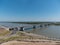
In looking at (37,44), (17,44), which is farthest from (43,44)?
(17,44)

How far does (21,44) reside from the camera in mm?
18109

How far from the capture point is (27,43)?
18.5 m

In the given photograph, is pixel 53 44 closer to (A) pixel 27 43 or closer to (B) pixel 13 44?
(A) pixel 27 43

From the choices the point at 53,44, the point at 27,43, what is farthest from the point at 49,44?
the point at 27,43

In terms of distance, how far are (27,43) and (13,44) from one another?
7.12 feet

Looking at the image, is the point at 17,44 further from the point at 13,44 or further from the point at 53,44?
the point at 53,44

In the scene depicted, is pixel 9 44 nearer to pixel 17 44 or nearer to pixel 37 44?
pixel 17 44

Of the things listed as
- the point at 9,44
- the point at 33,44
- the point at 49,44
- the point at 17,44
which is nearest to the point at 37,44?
the point at 33,44

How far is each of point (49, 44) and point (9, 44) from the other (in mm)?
5998

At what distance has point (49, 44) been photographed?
18.3 m

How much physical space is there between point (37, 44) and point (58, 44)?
3.28 m

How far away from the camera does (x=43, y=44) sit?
18266mm

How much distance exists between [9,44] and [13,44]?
59cm

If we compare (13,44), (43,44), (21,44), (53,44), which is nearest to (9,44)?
(13,44)
